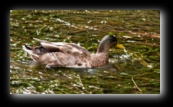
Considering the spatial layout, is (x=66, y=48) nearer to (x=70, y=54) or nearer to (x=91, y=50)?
(x=70, y=54)

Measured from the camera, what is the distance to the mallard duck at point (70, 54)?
4.59 metres

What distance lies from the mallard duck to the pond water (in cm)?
4

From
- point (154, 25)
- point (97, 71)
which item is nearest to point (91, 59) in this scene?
point (97, 71)

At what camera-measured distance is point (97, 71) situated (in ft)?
15.1

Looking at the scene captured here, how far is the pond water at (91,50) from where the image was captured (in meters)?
→ 4.55

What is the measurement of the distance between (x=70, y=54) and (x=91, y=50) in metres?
0.16

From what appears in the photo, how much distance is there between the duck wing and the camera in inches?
181

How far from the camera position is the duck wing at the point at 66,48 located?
181 inches

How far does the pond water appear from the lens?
455cm

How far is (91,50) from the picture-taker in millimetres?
4629

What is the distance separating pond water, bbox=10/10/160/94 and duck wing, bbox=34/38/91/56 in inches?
1.6

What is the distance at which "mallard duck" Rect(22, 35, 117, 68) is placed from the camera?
4.59 m
